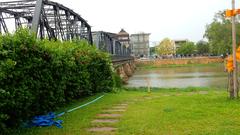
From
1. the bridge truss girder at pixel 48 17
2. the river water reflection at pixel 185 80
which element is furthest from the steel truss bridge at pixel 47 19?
the river water reflection at pixel 185 80

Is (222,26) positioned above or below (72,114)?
above

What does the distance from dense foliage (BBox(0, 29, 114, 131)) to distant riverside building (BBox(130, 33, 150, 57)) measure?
140m

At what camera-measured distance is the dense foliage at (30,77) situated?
7.06 m

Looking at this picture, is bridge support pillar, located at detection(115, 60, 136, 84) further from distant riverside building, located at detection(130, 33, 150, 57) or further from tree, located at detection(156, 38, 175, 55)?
distant riverside building, located at detection(130, 33, 150, 57)

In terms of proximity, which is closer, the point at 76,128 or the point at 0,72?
the point at 0,72

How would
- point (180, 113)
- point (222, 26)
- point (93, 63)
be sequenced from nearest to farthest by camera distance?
point (180, 113)
point (93, 63)
point (222, 26)

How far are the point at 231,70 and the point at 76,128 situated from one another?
21.8ft

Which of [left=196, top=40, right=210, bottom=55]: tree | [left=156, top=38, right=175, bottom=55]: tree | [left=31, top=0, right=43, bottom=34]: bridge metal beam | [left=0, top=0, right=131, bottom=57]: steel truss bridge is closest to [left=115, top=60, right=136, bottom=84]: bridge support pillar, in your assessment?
[left=0, top=0, right=131, bottom=57]: steel truss bridge

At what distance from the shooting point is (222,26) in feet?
279

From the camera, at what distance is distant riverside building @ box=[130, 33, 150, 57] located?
15262 centimetres

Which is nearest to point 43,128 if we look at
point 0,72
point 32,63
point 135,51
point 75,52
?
point 32,63

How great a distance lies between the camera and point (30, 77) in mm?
8336

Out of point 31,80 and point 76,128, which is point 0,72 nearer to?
point 31,80

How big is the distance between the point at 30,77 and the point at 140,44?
483 feet
